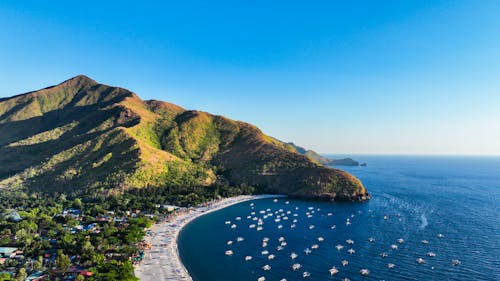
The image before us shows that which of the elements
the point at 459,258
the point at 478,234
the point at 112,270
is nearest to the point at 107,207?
the point at 112,270

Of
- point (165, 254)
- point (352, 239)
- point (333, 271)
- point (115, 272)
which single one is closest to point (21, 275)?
point (115, 272)

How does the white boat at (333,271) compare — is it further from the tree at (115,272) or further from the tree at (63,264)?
the tree at (63,264)

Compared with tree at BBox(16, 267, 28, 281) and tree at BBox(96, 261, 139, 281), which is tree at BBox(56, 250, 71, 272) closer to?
tree at BBox(16, 267, 28, 281)

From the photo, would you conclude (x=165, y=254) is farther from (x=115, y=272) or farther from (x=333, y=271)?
(x=333, y=271)

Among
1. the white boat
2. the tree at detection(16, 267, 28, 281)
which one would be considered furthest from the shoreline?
the white boat

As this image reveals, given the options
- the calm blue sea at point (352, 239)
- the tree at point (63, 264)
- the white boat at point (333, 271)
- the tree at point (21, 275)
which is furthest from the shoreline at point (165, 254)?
the white boat at point (333, 271)
